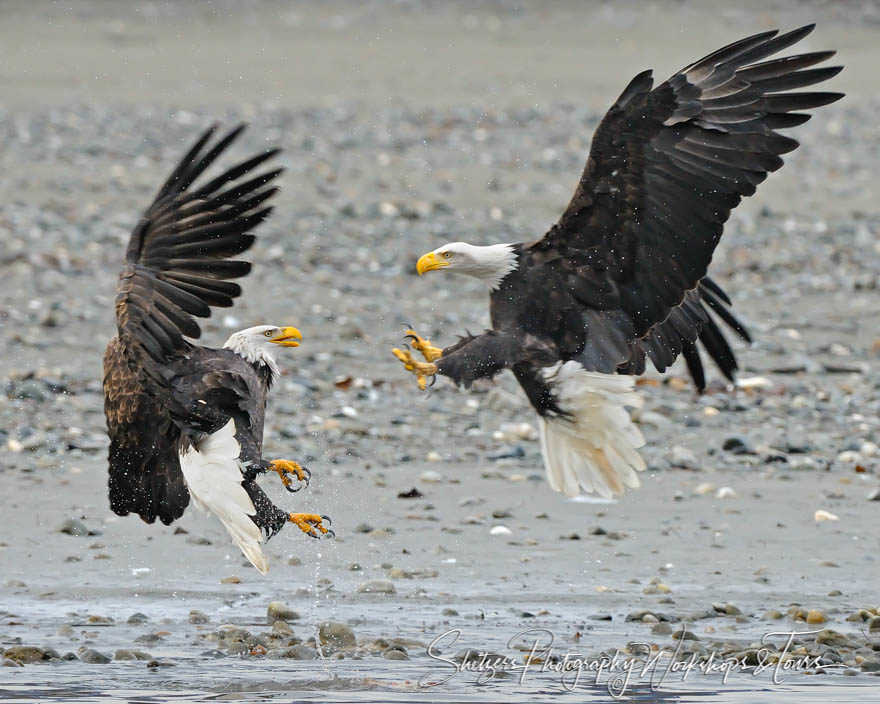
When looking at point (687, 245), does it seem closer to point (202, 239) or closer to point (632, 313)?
point (632, 313)

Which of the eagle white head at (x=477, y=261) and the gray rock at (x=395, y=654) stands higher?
the eagle white head at (x=477, y=261)

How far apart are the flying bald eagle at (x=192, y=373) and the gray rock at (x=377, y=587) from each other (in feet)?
1.31

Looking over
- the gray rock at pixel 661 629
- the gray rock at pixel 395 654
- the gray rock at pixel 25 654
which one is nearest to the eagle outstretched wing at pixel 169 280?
the gray rock at pixel 25 654

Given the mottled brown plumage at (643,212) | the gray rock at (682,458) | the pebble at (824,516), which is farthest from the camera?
the gray rock at (682,458)

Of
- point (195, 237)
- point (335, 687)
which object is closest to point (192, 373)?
point (195, 237)

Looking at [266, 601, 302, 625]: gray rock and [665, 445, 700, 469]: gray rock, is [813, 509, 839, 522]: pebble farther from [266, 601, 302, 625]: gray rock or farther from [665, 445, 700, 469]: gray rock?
[266, 601, 302, 625]: gray rock

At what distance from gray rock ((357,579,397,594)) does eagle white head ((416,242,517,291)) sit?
1.06 m

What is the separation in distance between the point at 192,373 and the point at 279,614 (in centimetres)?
82

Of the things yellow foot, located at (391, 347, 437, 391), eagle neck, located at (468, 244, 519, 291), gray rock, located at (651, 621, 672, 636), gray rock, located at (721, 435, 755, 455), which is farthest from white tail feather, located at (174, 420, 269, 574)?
gray rock, located at (721, 435, 755, 455)

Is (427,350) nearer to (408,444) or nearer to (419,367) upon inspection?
(419,367)

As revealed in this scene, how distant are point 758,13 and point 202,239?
1785cm

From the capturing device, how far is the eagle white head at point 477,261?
5.55 meters

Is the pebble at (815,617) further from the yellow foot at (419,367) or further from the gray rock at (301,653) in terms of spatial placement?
the gray rock at (301,653)

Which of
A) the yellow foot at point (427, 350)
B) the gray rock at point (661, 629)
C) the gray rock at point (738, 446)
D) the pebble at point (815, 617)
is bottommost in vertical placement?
the gray rock at point (661, 629)
